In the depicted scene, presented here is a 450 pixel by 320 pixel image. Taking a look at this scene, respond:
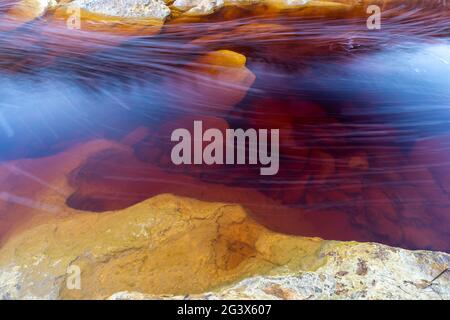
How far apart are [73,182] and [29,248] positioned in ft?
2.44

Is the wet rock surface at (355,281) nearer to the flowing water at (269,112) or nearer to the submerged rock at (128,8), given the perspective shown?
the flowing water at (269,112)

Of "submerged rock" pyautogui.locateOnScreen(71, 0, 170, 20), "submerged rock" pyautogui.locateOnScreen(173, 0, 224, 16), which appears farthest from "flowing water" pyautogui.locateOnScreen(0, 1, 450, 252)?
"submerged rock" pyautogui.locateOnScreen(71, 0, 170, 20)

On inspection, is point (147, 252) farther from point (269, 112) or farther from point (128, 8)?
point (128, 8)

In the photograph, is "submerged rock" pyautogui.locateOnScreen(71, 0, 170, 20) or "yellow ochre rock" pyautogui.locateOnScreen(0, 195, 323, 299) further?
"submerged rock" pyautogui.locateOnScreen(71, 0, 170, 20)

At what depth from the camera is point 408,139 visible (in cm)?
376

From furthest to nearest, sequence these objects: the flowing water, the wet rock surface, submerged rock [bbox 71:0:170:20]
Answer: submerged rock [bbox 71:0:170:20], the flowing water, the wet rock surface

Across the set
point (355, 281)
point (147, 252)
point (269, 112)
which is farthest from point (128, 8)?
point (355, 281)

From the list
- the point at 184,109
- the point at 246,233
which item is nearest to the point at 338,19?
the point at 184,109

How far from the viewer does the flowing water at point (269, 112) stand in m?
2.91

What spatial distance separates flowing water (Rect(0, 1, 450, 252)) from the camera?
291 centimetres

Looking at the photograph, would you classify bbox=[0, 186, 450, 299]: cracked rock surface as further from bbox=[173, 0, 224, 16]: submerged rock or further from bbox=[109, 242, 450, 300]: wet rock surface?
bbox=[173, 0, 224, 16]: submerged rock

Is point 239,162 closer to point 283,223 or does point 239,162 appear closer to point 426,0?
point 283,223

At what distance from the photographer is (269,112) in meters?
4.11

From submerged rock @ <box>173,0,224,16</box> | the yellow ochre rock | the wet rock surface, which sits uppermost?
submerged rock @ <box>173,0,224,16</box>
